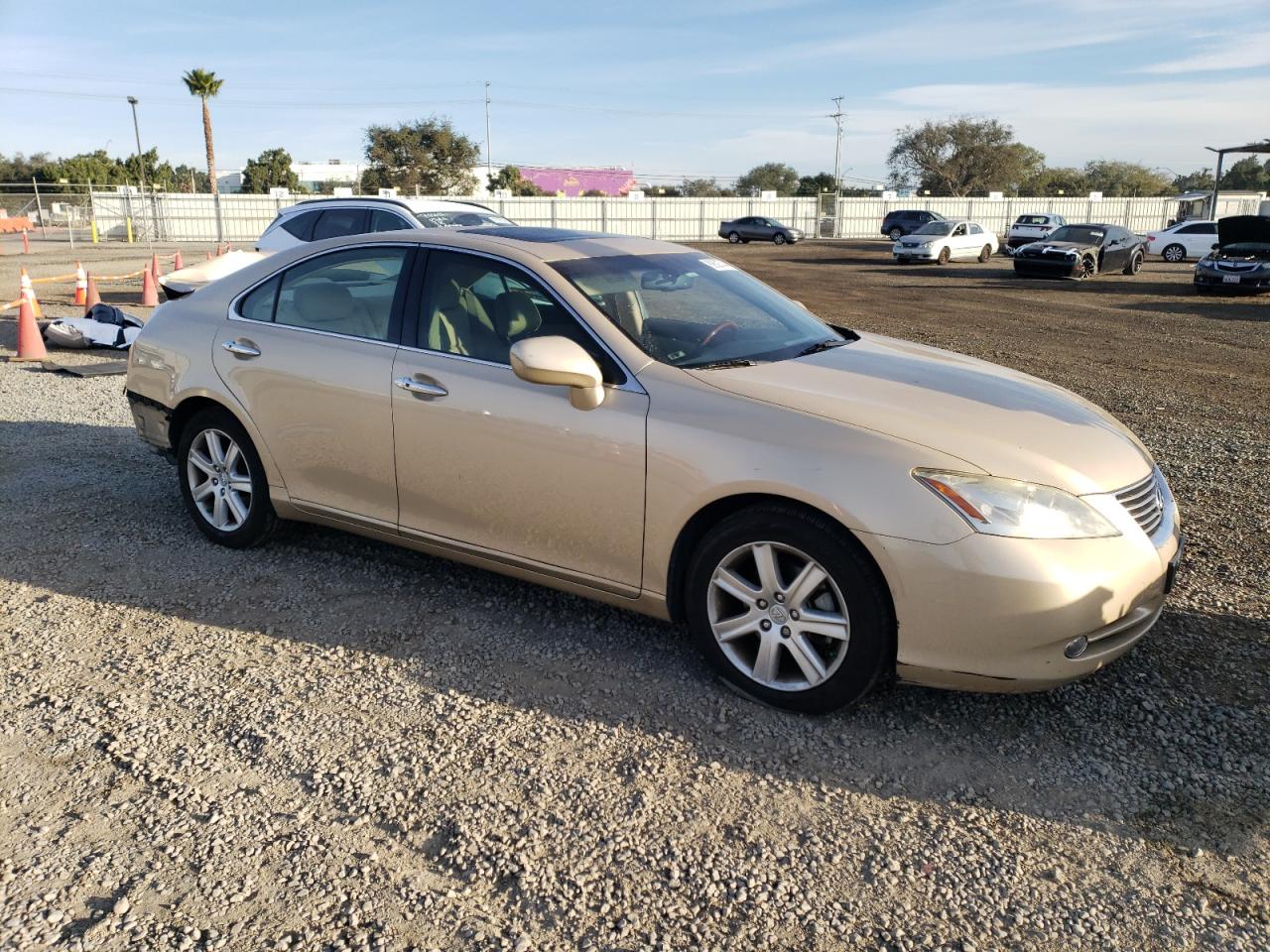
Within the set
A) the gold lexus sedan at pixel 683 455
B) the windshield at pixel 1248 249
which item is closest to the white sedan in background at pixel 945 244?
the windshield at pixel 1248 249

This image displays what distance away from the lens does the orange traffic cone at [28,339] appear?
10.8 meters

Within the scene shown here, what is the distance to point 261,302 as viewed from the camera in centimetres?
494

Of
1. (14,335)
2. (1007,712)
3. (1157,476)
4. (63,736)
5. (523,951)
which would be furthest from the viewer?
(14,335)

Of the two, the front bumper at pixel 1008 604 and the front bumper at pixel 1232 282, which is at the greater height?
the front bumper at pixel 1232 282

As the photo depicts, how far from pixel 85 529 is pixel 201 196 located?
138 feet

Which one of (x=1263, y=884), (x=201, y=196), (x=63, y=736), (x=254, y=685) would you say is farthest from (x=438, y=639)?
(x=201, y=196)

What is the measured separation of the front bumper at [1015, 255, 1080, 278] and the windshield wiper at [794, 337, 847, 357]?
2473 cm

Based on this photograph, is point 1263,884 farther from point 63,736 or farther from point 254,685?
point 63,736

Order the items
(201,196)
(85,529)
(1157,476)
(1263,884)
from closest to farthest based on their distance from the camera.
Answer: (1263,884) → (1157,476) → (85,529) → (201,196)

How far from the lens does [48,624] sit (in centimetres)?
429

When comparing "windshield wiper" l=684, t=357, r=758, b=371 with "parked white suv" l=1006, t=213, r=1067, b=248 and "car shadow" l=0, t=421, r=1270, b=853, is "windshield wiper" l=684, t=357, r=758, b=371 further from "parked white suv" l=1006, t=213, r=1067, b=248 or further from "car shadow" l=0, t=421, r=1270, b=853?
"parked white suv" l=1006, t=213, r=1067, b=248

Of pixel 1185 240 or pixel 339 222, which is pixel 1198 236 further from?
pixel 339 222

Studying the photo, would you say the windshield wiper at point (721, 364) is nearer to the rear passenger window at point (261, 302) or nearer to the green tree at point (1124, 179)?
the rear passenger window at point (261, 302)

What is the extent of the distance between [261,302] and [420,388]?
4.19 ft
